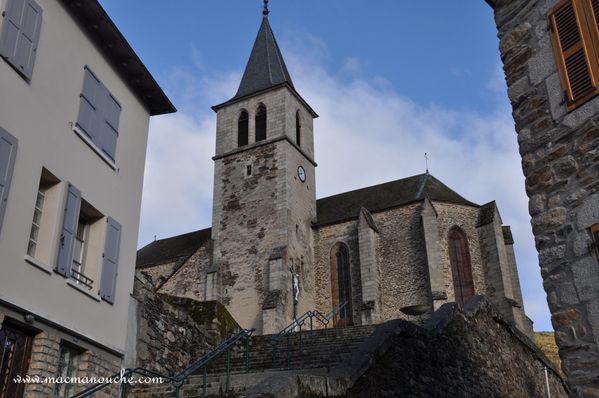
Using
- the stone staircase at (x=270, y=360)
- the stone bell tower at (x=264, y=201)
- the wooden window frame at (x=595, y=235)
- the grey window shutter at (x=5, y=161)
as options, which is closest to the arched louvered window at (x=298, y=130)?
the stone bell tower at (x=264, y=201)

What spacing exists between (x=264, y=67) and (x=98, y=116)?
24.6 m

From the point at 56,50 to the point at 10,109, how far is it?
1.57 metres

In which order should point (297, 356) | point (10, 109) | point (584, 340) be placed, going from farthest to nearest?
point (297, 356)
point (10, 109)
point (584, 340)

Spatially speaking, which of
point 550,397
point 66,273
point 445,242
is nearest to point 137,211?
point 66,273

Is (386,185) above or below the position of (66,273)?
above

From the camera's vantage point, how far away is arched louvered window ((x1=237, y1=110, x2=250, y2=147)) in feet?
103

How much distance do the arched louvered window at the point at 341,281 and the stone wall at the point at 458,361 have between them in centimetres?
1285

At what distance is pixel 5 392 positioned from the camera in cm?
726

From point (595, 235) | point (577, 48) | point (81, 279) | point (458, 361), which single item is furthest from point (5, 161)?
point (458, 361)

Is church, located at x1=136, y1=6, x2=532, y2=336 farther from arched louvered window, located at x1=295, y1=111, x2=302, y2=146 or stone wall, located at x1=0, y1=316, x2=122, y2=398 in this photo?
stone wall, located at x1=0, y1=316, x2=122, y2=398

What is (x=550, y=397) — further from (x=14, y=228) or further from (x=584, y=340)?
(x=14, y=228)

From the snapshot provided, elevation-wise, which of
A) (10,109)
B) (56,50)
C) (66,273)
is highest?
(56,50)

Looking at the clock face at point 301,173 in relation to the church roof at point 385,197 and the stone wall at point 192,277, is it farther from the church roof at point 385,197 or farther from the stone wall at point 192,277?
the stone wall at point 192,277

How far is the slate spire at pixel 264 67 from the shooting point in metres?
32.7
